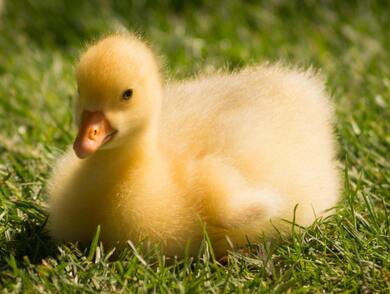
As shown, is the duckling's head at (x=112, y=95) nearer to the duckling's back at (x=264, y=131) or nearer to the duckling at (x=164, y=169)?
the duckling at (x=164, y=169)

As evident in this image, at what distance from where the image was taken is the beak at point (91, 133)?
196 centimetres

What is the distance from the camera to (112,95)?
78.4 inches

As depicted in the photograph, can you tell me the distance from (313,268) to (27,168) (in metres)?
1.02

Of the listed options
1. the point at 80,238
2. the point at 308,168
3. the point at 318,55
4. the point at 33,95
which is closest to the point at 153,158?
the point at 80,238

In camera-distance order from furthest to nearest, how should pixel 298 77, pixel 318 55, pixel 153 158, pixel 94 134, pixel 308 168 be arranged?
pixel 318 55
pixel 298 77
pixel 308 168
pixel 153 158
pixel 94 134

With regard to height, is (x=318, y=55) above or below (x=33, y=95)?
above

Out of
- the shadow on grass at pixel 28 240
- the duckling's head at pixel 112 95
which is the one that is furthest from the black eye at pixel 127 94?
the shadow on grass at pixel 28 240

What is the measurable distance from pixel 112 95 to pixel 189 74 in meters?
1.32

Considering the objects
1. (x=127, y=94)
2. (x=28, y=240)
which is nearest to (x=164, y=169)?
(x=127, y=94)

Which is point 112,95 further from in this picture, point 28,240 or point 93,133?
point 28,240

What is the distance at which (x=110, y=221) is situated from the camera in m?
2.06

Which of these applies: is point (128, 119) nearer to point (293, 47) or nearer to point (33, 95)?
point (33, 95)

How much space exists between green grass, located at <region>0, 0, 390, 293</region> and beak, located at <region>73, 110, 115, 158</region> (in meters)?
0.23

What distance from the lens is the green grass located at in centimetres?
200
